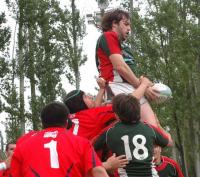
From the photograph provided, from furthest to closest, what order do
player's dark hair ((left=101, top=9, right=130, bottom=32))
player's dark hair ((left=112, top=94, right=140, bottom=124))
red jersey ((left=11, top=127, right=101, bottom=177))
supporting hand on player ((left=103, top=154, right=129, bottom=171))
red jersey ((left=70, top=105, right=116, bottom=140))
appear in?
player's dark hair ((left=101, top=9, right=130, bottom=32)) → red jersey ((left=70, top=105, right=116, bottom=140)) → player's dark hair ((left=112, top=94, right=140, bottom=124)) → supporting hand on player ((left=103, top=154, right=129, bottom=171)) → red jersey ((left=11, top=127, right=101, bottom=177))

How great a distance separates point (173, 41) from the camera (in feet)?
92.1

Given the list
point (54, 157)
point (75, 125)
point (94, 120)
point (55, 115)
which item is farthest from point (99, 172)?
point (75, 125)

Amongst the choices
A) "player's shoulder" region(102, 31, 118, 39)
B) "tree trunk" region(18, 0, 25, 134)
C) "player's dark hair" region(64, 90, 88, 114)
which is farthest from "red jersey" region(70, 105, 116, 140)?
"tree trunk" region(18, 0, 25, 134)

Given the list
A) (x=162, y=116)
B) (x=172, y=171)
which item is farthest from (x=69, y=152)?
(x=162, y=116)

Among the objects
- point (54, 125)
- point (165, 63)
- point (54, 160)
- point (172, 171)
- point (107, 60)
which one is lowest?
point (172, 171)

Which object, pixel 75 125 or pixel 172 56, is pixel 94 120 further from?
pixel 172 56

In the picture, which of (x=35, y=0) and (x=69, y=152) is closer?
(x=69, y=152)

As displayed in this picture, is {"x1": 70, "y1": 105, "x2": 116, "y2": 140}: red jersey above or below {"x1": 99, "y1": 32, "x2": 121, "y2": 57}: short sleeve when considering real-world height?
below

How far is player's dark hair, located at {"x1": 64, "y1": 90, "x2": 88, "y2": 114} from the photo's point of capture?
5816 millimetres

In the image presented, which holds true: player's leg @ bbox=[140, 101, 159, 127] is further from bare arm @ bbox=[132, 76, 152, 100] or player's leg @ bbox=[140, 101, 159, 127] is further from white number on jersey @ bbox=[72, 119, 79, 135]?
white number on jersey @ bbox=[72, 119, 79, 135]

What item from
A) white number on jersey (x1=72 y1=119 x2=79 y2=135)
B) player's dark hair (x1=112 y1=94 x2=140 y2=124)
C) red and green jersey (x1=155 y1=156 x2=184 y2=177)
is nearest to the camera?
player's dark hair (x1=112 y1=94 x2=140 y2=124)

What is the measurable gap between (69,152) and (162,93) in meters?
1.43

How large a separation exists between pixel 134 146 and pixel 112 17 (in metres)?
1.68

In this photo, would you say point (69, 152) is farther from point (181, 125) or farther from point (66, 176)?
point (181, 125)
